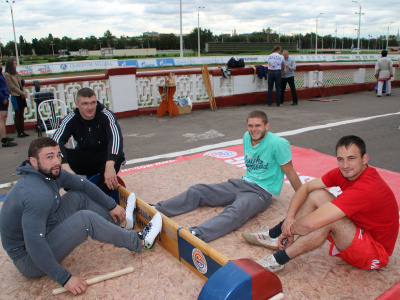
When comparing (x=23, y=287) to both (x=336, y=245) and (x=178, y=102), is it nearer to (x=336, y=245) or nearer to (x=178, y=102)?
(x=336, y=245)

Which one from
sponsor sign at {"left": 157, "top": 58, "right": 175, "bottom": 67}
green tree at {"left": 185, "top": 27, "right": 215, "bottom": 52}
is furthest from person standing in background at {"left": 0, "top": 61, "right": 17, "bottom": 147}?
green tree at {"left": 185, "top": 27, "right": 215, "bottom": 52}

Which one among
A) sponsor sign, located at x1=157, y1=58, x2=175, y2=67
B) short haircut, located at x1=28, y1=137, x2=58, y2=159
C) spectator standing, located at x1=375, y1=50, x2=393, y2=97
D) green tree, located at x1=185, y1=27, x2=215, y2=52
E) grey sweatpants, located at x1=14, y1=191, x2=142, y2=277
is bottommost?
grey sweatpants, located at x1=14, y1=191, x2=142, y2=277

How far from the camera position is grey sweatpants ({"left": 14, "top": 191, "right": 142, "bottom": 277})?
110 inches

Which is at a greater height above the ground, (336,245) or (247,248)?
(336,245)

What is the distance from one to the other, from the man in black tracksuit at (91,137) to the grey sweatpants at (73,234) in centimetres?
98

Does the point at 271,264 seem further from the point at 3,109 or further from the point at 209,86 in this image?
the point at 209,86

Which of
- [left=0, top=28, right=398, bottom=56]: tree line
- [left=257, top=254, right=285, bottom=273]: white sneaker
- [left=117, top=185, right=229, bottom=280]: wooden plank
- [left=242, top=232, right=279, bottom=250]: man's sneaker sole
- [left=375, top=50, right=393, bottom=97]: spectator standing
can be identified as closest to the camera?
[left=117, top=185, right=229, bottom=280]: wooden plank

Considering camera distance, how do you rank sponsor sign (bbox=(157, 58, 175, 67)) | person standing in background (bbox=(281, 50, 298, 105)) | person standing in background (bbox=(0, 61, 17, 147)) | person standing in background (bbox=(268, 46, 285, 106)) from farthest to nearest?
sponsor sign (bbox=(157, 58, 175, 67))
person standing in background (bbox=(281, 50, 298, 105))
person standing in background (bbox=(268, 46, 285, 106))
person standing in background (bbox=(0, 61, 17, 147))

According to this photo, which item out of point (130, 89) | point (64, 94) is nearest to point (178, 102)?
point (130, 89)

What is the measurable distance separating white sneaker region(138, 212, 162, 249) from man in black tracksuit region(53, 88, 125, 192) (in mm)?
1041

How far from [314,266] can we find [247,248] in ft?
2.04

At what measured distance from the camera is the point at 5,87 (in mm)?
7574

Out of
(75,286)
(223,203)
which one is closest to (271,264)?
(223,203)

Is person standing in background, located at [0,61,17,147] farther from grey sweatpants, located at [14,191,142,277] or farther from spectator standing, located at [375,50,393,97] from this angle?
spectator standing, located at [375,50,393,97]
